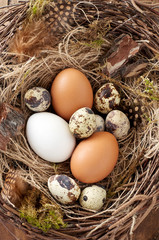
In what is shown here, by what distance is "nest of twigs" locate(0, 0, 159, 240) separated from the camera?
110cm

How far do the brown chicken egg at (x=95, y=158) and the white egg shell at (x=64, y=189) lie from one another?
58 millimetres

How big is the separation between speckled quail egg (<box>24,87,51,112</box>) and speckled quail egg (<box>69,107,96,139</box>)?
0.13 m

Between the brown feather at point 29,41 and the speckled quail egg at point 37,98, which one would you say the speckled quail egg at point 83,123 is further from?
the brown feather at point 29,41

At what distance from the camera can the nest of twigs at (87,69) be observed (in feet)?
3.61

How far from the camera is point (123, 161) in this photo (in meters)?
1.23

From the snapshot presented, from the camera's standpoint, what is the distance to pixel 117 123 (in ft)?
3.91

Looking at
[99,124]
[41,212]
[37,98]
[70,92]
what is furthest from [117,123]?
[41,212]

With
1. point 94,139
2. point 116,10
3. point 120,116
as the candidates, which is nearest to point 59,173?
point 94,139

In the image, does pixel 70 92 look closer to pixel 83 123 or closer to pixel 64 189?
pixel 83 123

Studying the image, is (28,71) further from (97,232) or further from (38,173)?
(97,232)

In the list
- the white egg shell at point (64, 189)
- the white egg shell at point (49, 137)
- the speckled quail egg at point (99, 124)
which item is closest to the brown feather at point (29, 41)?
the white egg shell at point (49, 137)

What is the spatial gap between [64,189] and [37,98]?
35 centimetres

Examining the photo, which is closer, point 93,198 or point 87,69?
point 93,198

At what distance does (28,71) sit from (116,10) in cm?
43
